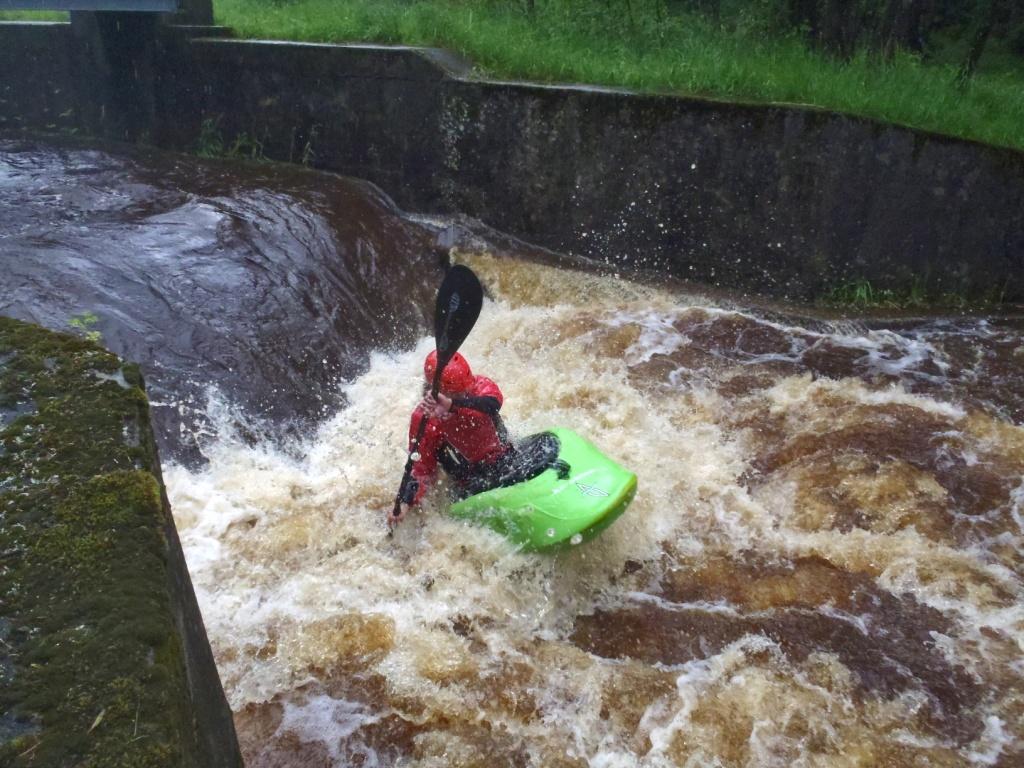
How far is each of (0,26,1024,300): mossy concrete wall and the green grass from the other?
1.06 ft

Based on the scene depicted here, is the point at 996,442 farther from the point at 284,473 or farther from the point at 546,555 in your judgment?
the point at 284,473

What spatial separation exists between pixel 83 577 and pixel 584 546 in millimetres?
2566

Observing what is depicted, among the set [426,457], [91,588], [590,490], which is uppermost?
[91,588]

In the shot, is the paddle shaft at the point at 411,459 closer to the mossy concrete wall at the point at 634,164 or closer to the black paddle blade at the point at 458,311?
the black paddle blade at the point at 458,311

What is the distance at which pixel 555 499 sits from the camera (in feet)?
11.9

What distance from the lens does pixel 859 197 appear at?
6.14 metres

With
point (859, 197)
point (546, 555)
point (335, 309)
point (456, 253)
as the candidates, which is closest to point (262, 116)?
point (456, 253)

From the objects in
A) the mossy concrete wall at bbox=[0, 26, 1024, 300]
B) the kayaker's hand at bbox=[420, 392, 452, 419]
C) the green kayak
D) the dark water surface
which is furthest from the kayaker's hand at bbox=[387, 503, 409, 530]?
the mossy concrete wall at bbox=[0, 26, 1024, 300]

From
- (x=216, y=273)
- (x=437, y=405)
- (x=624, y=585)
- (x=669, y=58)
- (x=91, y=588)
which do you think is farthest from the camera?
(x=669, y=58)

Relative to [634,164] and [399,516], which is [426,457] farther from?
[634,164]

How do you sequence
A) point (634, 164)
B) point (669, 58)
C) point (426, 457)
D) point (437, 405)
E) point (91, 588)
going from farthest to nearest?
point (669, 58) → point (634, 164) → point (426, 457) → point (437, 405) → point (91, 588)

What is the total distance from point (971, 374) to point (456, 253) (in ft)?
12.9

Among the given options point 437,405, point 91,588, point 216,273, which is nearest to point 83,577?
point 91,588

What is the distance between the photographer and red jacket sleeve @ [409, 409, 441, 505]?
3.95 meters
